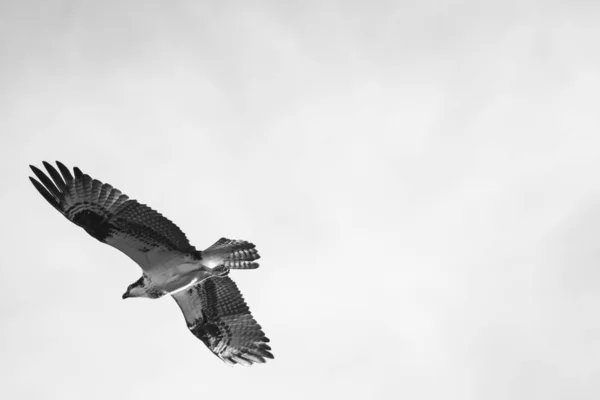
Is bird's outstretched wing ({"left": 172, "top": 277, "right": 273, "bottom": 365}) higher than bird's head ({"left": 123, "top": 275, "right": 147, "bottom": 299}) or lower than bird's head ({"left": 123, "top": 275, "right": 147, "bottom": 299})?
higher

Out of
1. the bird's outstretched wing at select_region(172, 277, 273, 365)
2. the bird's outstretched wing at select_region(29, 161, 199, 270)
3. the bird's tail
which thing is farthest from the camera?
the bird's outstretched wing at select_region(172, 277, 273, 365)

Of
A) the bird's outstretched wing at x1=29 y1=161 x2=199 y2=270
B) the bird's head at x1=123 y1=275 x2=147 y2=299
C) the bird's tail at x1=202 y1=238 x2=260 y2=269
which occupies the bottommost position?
the bird's head at x1=123 y1=275 x2=147 y2=299

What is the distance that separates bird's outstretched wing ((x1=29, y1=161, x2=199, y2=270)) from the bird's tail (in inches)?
31.9

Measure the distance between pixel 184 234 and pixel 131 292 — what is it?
1755mm

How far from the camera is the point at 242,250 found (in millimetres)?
20188

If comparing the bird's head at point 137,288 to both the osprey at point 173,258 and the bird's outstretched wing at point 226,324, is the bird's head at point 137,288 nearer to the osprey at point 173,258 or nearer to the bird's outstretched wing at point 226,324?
the osprey at point 173,258

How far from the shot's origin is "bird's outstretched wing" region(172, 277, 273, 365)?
832 inches

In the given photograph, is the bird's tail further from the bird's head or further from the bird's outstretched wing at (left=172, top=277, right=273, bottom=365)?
the bird's head

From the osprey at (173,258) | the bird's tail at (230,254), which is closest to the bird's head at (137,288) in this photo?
the osprey at (173,258)

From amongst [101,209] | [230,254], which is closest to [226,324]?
[230,254]

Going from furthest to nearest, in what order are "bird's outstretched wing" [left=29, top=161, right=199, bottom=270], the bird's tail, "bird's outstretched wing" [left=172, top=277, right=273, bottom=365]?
1. "bird's outstretched wing" [left=172, top=277, right=273, bottom=365]
2. the bird's tail
3. "bird's outstretched wing" [left=29, top=161, right=199, bottom=270]

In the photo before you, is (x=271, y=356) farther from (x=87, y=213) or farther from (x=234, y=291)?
(x=87, y=213)

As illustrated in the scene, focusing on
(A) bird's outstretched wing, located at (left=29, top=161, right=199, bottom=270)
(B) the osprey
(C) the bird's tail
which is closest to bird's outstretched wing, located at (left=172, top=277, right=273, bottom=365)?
(B) the osprey

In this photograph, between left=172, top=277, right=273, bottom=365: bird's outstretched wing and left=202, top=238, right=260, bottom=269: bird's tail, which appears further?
left=172, top=277, right=273, bottom=365: bird's outstretched wing
